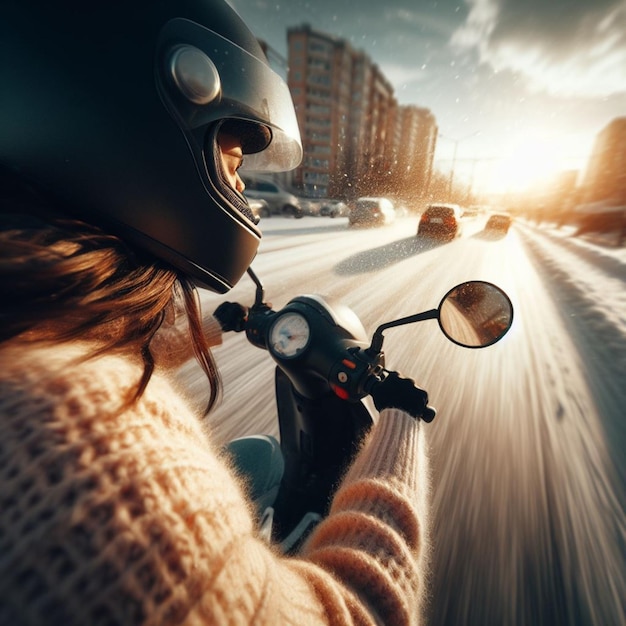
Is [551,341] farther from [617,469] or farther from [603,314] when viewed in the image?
[617,469]

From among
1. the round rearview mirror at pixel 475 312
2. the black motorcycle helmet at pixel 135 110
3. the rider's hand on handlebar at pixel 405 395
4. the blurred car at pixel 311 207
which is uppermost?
the black motorcycle helmet at pixel 135 110

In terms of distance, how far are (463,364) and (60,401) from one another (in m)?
3.17

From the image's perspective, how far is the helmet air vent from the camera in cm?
91

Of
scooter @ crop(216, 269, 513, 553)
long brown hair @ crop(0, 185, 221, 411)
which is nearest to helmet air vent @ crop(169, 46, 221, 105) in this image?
long brown hair @ crop(0, 185, 221, 411)

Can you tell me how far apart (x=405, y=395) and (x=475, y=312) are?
0.41m

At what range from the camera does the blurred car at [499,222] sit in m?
5.44

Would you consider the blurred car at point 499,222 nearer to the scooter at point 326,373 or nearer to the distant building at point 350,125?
the distant building at point 350,125

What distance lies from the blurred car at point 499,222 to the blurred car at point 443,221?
2.49 ft

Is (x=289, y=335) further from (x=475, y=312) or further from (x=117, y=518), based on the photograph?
(x=117, y=518)

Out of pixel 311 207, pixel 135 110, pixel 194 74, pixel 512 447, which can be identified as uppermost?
pixel 194 74

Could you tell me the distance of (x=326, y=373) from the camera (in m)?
1.11

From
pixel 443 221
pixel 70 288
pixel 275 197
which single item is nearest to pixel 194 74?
pixel 70 288

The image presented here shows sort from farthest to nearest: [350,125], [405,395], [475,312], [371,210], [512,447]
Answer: [350,125], [371,210], [512,447], [475,312], [405,395]

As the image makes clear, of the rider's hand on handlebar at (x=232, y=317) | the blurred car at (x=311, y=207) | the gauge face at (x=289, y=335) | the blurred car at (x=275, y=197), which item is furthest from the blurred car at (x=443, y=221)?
the blurred car at (x=275, y=197)
